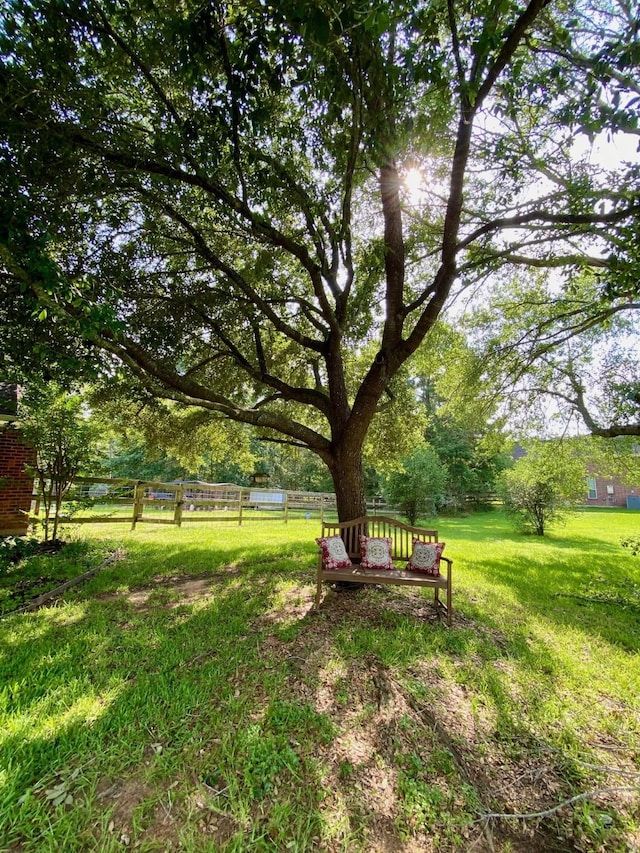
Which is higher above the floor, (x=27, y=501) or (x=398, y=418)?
(x=398, y=418)

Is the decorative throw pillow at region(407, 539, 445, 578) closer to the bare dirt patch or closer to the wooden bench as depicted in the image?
the wooden bench

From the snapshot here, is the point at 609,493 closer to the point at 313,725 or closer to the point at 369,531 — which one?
the point at 369,531

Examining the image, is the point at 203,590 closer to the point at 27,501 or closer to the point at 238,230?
the point at 238,230

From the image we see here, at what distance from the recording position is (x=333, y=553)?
4711 mm

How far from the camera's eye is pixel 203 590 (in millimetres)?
5285

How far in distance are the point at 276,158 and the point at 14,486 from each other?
927 cm

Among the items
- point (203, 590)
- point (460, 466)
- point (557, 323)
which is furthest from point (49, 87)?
point (460, 466)

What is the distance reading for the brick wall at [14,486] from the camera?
8.29 m

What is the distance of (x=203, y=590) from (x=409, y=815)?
4.06 metres

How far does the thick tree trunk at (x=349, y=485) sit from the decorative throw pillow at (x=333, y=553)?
70cm

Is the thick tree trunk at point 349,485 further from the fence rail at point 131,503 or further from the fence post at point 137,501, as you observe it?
the fence post at point 137,501

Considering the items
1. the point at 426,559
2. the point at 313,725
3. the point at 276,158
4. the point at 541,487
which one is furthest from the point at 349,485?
the point at 541,487

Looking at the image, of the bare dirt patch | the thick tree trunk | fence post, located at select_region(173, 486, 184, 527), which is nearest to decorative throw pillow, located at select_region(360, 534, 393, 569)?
the thick tree trunk

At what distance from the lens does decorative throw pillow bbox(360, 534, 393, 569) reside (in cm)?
477
